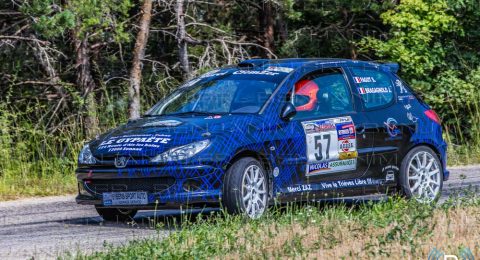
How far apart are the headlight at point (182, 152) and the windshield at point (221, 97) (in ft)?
2.85

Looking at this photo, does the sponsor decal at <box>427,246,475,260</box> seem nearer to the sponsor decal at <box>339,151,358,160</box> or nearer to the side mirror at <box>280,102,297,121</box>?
the side mirror at <box>280,102,297,121</box>

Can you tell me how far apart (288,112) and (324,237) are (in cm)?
247

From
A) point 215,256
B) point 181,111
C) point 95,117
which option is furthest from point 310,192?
point 95,117

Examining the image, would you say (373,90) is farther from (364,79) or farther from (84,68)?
(84,68)

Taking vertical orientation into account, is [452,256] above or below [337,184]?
below

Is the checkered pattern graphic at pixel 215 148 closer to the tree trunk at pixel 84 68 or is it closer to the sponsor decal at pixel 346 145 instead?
the sponsor decal at pixel 346 145

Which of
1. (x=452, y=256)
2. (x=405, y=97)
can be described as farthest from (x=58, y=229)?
(x=452, y=256)

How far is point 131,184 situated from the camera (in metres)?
10.3

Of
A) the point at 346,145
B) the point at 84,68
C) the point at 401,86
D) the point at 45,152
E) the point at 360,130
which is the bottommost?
the point at 45,152

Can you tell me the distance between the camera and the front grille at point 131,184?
1012cm

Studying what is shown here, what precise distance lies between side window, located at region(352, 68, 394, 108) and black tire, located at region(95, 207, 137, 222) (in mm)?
2881

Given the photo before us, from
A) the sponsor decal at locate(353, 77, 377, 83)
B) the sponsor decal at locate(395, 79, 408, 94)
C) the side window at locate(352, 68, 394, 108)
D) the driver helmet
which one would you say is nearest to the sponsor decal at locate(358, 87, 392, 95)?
the side window at locate(352, 68, 394, 108)

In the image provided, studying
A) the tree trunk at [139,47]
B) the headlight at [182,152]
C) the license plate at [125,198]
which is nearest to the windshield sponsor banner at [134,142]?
the headlight at [182,152]

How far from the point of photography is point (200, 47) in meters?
22.0
